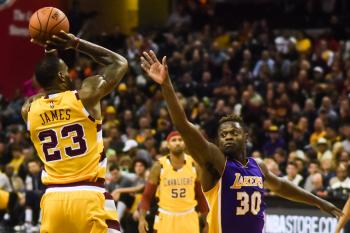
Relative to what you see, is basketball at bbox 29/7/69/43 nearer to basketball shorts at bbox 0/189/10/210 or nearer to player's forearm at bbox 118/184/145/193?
player's forearm at bbox 118/184/145/193

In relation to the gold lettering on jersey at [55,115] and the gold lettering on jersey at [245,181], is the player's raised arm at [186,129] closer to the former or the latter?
the gold lettering on jersey at [245,181]

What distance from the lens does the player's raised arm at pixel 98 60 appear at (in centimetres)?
662

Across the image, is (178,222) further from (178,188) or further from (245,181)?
(245,181)

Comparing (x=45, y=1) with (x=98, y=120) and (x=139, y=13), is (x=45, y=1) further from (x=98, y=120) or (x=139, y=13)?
(x=98, y=120)

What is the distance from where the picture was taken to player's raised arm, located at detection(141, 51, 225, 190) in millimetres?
5836

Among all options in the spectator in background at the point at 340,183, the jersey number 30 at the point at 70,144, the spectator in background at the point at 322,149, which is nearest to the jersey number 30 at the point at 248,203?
the jersey number 30 at the point at 70,144

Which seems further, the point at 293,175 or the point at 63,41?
the point at 293,175

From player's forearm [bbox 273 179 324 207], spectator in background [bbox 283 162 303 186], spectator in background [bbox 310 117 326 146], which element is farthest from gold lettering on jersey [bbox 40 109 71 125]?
spectator in background [bbox 310 117 326 146]

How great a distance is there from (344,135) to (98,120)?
9.00m

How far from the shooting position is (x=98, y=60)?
6.77 m

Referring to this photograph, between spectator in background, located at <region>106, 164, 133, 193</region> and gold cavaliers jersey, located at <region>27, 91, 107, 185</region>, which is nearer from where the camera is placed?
gold cavaliers jersey, located at <region>27, 91, 107, 185</region>

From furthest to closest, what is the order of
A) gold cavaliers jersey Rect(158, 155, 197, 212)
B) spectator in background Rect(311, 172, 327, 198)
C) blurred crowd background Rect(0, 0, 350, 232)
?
1. blurred crowd background Rect(0, 0, 350, 232)
2. spectator in background Rect(311, 172, 327, 198)
3. gold cavaliers jersey Rect(158, 155, 197, 212)

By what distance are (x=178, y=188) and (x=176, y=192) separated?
0.06 m

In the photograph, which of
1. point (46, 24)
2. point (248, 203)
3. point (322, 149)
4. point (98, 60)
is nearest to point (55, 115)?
point (98, 60)
